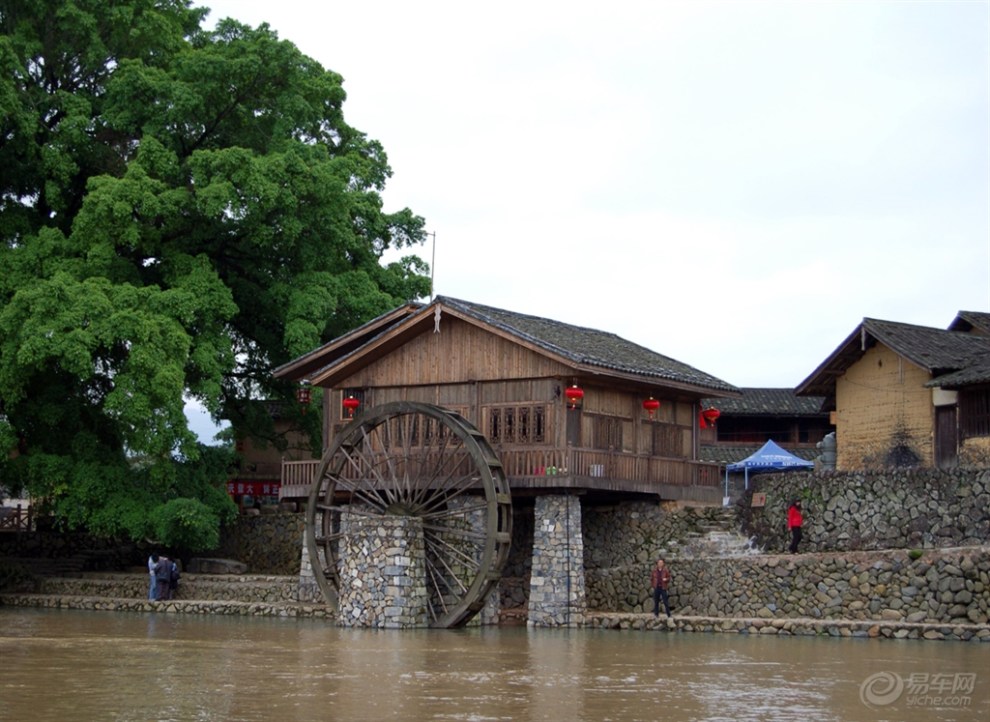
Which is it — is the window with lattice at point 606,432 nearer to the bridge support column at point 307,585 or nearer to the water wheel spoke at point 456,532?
the water wheel spoke at point 456,532

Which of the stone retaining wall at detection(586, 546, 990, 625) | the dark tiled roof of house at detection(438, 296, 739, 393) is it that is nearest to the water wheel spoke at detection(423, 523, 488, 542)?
the stone retaining wall at detection(586, 546, 990, 625)

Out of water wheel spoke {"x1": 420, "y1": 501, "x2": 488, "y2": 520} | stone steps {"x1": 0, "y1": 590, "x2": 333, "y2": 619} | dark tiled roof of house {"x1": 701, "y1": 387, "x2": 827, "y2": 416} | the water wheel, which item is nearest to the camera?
the water wheel

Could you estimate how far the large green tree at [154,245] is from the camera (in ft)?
115

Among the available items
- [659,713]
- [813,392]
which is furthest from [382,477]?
[659,713]

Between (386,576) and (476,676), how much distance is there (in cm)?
983

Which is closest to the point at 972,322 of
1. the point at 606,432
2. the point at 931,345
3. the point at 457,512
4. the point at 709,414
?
the point at 931,345

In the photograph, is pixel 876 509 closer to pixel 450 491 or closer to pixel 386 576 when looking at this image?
pixel 450 491

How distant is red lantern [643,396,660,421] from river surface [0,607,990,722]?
20.2ft

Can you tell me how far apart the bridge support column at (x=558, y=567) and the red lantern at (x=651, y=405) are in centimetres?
322

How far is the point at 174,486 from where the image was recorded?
124 ft

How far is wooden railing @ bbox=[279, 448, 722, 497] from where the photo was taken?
30797 mm

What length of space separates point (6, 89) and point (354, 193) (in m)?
8.85

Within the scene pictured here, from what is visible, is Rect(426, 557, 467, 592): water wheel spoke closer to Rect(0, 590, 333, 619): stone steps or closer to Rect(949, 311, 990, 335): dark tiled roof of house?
Rect(0, 590, 333, 619): stone steps

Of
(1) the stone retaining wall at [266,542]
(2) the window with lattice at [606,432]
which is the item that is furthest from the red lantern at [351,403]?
(1) the stone retaining wall at [266,542]
